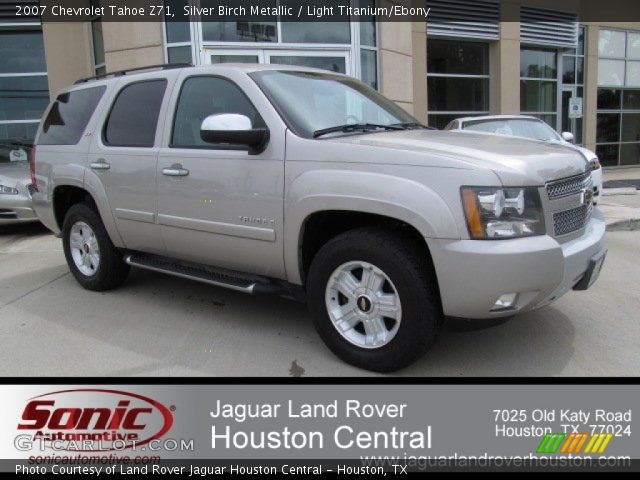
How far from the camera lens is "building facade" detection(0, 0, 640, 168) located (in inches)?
448

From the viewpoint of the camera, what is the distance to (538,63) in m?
17.3

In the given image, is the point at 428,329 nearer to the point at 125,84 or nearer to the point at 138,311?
the point at 138,311

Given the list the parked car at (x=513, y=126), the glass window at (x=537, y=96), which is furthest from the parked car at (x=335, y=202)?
the glass window at (x=537, y=96)

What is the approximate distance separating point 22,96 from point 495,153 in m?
13.6

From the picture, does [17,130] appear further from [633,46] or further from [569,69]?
[633,46]

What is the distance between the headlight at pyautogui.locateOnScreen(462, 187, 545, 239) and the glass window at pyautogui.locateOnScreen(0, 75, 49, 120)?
13362 millimetres

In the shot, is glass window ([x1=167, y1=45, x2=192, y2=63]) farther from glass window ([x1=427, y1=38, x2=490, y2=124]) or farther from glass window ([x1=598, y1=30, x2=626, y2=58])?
glass window ([x1=598, y1=30, x2=626, y2=58])

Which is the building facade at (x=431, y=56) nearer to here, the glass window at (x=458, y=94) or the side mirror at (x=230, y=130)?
the glass window at (x=458, y=94)

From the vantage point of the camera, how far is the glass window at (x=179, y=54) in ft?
36.5

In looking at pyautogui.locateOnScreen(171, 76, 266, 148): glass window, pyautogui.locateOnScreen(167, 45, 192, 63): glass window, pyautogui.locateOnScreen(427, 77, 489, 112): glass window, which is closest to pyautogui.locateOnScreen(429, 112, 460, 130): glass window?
pyautogui.locateOnScreen(427, 77, 489, 112): glass window

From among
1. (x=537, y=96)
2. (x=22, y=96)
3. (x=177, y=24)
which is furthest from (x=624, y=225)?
(x=22, y=96)

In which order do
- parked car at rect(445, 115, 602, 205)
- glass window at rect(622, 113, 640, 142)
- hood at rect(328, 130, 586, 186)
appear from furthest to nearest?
glass window at rect(622, 113, 640, 142) → parked car at rect(445, 115, 602, 205) → hood at rect(328, 130, 586, 186)

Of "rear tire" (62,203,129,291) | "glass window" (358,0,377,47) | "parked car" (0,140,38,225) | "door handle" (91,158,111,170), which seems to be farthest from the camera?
"glass window" (358,0,377,47)

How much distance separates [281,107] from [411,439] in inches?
87.8
